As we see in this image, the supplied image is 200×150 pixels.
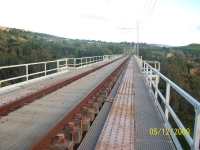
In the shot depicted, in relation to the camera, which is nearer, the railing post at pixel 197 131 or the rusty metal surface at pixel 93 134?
the railing post at pixel 197 131

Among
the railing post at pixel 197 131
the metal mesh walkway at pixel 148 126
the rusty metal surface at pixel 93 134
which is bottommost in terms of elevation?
the rusty metal surface at pixel 93 134

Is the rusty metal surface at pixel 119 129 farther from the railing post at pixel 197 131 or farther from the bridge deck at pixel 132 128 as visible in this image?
the railing post at pixel 197 131

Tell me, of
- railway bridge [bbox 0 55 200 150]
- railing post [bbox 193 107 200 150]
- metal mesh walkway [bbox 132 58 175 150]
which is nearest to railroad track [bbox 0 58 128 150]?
railway bridge [bbox 0 55 200 150]

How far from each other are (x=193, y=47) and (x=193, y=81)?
13762cm

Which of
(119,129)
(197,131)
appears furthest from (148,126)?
(197,131)

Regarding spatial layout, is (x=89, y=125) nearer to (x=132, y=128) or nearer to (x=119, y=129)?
(x=119, y=129)

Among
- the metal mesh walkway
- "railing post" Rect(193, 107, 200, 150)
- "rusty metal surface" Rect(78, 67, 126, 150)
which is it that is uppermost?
"railing post" Rect(193, 107, 200, 150)

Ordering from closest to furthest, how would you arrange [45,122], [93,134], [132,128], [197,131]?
[197,131]
[93,134]
[132,128]
[45,122]

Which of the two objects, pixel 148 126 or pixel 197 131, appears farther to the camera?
pixel 148 126

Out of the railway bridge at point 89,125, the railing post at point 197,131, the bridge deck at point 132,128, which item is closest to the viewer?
the railing post at point 197,131

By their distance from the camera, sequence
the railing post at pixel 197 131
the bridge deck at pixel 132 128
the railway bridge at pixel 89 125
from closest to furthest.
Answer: the railing post at pixel 197 131, the railway bridge at pixel 89 125, the bridge deck at pixel 132 128

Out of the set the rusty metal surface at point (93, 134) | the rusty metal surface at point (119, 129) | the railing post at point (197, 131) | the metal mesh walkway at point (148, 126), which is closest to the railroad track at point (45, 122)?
the rusty metal surface at point (93, 134)

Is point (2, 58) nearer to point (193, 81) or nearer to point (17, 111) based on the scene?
point (193, 81)

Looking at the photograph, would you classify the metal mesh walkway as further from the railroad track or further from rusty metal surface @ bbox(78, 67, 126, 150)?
the railroad track
